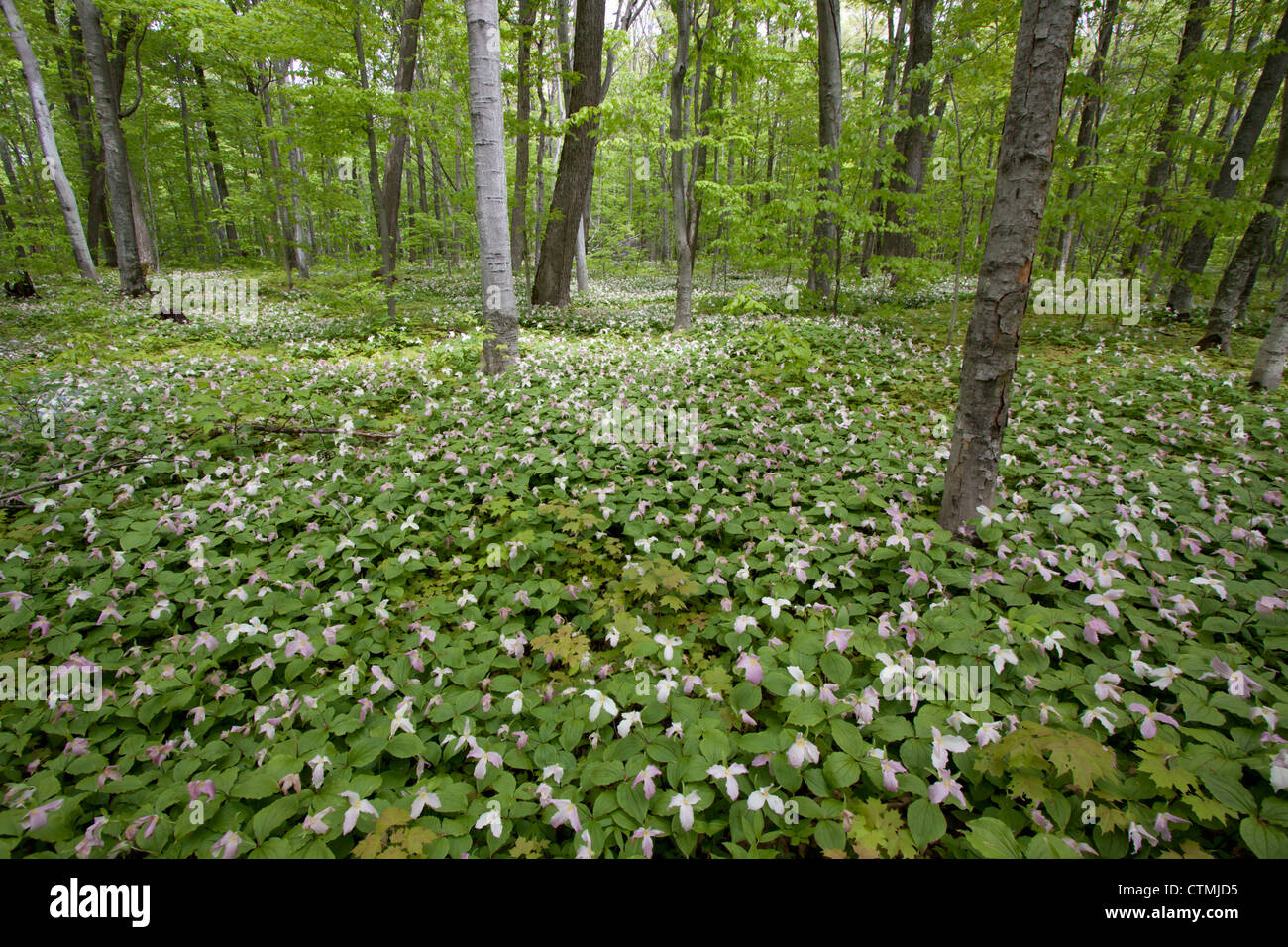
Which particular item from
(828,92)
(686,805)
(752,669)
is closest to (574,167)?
(828,92)

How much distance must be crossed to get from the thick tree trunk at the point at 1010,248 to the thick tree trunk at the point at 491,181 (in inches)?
215

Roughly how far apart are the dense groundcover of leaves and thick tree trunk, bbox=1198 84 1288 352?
4523 mm

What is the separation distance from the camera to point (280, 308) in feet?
45.7

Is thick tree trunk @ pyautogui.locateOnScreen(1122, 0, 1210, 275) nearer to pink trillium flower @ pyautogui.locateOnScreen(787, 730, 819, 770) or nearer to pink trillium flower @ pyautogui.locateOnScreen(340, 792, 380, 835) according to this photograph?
pink trillium flower @ pyautogui.locateOnScreen(787, 730, 819, 770)

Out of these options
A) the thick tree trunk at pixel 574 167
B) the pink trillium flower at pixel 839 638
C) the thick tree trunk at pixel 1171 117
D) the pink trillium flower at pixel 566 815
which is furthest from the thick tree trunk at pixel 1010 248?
the thick tree trunk at pixel 574 167

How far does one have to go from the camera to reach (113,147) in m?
13.0

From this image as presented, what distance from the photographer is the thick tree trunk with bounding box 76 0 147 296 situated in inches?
489

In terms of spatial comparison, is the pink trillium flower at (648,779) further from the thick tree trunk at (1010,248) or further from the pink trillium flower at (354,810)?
the thick tree trunk at (1010,248)

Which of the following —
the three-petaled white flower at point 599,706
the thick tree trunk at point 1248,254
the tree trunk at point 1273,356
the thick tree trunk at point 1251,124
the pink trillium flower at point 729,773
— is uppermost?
the thick tree trunk at point 1251,124

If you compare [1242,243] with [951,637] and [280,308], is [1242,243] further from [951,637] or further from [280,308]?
[280,308]

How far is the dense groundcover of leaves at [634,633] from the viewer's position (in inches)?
82.6

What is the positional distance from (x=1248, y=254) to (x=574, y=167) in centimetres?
1348

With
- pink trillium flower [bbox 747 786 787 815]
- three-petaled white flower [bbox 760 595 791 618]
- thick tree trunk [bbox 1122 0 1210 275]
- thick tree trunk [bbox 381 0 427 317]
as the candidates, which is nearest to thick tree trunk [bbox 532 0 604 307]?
thick tree trunk [bbox 381 0 427 317]
